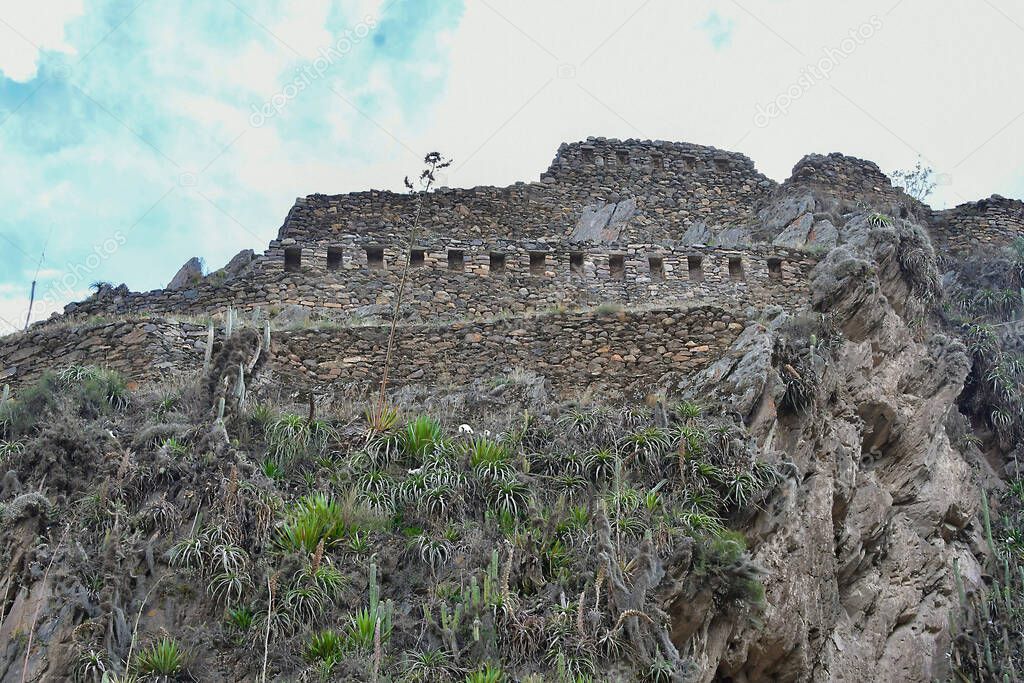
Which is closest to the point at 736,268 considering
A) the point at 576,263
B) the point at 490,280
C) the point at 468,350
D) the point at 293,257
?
the point at 576,263

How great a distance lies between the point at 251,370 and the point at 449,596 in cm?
546

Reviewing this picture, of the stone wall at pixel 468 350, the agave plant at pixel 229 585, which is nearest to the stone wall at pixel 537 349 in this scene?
the stone wall at pixel 468 350

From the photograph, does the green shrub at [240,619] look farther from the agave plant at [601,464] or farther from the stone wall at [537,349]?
the stone wall at [537,349]

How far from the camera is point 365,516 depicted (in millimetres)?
12383

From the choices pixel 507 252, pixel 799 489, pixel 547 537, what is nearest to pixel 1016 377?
pixel 799 489

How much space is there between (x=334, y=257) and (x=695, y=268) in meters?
6.63

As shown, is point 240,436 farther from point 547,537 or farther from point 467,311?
point 467,311

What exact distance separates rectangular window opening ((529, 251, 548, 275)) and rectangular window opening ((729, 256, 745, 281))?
135 inches

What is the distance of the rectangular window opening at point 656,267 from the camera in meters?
20.9

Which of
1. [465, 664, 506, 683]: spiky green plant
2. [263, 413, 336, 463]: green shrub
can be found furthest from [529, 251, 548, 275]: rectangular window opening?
[465, 664, 506, 683]: spiky green plant

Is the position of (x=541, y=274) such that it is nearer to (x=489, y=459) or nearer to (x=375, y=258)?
(x=375, y=258)

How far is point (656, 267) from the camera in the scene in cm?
2112

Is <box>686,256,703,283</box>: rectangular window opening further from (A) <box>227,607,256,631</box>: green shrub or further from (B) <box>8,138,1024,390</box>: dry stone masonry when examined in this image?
(A) <box>227,607,256,631</box>: green shrub

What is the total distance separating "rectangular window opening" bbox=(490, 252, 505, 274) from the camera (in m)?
20.9
